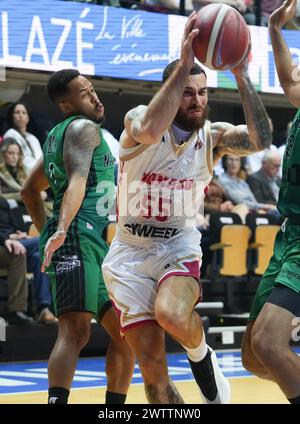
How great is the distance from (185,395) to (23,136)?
4.97 metres

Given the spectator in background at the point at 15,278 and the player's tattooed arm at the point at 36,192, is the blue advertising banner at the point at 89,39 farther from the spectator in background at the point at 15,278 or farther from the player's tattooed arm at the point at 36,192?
the player's tattooed arm at the point at 36,192

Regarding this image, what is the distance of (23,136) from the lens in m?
10.8

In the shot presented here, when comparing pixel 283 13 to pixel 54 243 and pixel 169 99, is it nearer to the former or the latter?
pixel 169 99

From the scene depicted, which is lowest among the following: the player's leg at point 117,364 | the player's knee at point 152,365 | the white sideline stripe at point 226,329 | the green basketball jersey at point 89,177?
the white sideline stripe at point 226,329

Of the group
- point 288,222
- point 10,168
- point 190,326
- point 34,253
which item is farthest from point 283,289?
point 10,168

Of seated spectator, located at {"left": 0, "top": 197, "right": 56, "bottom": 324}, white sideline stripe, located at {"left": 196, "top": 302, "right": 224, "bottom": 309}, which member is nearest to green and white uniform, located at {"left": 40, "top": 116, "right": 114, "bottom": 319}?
seated spectator, located at {"left": 0, "top": 197, "right": 56, "bottom": 324}

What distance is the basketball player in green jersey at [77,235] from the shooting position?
16.1ft

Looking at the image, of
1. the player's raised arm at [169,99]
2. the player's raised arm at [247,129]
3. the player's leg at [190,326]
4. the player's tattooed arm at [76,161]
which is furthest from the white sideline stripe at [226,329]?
the player's raised arm at [169,99]

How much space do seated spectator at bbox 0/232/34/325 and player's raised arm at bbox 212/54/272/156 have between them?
4.73 metres

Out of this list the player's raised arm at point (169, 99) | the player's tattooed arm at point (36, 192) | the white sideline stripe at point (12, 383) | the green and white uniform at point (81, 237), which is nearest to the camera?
the player's raised arm at point (169, 99)

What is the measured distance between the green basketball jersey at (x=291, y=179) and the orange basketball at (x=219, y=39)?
651 millimetres

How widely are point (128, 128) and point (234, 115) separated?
11277 mm

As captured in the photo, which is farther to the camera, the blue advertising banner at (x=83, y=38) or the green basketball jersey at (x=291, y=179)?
the blue advertising banner at (x=83, y=38)

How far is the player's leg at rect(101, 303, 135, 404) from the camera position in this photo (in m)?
5.12
